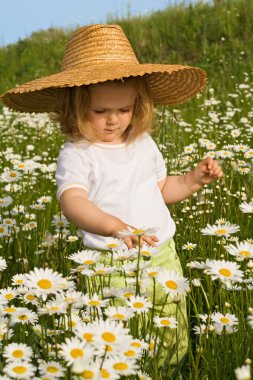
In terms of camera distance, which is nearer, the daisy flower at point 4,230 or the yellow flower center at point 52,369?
the yellow flower center at point 52,369

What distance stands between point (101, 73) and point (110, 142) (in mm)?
297

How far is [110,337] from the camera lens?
4.09ft

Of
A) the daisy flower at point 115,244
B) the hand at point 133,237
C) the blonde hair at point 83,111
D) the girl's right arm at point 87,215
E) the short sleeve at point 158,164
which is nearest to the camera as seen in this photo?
the hand at point 133,237

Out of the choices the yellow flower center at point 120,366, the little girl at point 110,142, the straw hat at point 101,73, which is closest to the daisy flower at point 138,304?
the yellow flower center at point 120,366

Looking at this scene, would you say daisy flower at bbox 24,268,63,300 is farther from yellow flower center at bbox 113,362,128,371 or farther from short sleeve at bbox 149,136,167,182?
short sleeve at bbox 149,136,167,182

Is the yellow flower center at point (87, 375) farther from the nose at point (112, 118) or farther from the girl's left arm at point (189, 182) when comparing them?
the girl's left arm at point (189, 182)


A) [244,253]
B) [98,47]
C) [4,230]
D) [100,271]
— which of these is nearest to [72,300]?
[100,271]

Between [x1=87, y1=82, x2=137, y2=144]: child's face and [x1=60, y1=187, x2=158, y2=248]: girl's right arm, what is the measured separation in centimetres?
29

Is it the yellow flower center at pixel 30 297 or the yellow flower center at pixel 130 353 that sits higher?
the yellow flower center at pixel 130 353

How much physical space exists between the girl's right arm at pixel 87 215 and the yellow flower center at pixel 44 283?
415 millimetres

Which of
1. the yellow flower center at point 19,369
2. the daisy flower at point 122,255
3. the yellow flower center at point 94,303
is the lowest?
the yellow flower center at point 19,369

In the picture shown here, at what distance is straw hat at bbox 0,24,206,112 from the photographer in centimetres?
236

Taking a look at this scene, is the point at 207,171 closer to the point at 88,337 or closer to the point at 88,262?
the point at 88,262

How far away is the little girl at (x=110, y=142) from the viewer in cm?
233
